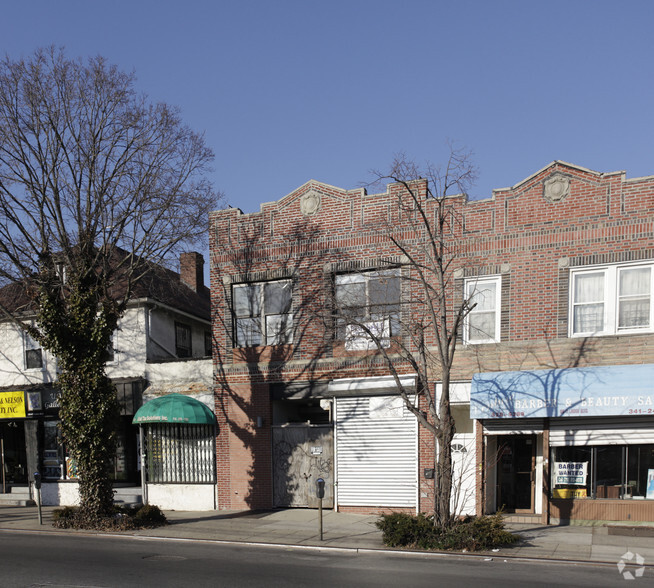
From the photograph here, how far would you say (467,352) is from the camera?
16.5 m

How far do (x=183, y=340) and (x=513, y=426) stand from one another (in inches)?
449

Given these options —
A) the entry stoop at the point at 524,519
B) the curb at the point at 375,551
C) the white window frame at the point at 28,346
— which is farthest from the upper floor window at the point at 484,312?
the white window frame at the point at 28,346

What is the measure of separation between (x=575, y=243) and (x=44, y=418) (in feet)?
54.5

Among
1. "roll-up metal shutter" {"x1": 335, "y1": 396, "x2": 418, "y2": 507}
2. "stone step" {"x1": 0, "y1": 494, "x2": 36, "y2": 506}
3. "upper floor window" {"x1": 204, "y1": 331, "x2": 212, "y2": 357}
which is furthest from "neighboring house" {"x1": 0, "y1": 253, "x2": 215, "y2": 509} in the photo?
"roll-up metal shutter" {"x1": 335, "y1": 396, "x2": 418, "y2": 507}

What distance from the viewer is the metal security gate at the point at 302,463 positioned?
59.7ft

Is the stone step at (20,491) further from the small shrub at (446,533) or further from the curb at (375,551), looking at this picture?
the small shrub at (446,533)

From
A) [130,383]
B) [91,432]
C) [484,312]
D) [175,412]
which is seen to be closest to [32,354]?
[130,383]

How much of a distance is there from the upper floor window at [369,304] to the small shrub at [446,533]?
5.20 m

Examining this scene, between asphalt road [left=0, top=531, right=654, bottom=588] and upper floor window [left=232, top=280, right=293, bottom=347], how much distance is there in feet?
21.0

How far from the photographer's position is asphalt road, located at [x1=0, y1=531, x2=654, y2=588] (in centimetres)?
1020

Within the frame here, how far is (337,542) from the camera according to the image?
13695 millimetres

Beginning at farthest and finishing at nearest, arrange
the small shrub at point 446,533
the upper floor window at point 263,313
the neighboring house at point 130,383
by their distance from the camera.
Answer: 1. the neighboring house at point 130,383
2. the upper floor window at point 263,313
3. the small shrub at point 446,533

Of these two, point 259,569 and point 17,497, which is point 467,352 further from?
point 17,497

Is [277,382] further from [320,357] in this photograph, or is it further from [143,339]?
[143,339]
